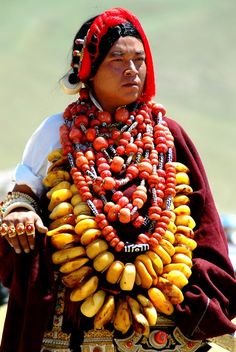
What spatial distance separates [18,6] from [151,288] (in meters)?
33.2

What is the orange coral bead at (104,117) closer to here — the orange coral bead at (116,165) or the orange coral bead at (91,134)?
the orange coral bead at (91,134)

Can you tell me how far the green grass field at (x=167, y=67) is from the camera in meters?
24.2

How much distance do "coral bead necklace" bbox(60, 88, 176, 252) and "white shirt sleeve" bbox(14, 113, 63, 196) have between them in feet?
0.20

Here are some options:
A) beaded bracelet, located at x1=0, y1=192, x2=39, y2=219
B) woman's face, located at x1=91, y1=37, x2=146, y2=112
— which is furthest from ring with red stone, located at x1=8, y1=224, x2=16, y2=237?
woman's face, located at x1=91, y1=37, x2=146, y2=112

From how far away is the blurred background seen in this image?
24.1m

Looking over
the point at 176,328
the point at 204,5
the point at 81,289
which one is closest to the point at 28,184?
the point at 81,289

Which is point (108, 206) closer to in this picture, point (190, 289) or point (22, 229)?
point (22, 229)

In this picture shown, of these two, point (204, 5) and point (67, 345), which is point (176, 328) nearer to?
point (67, 345)

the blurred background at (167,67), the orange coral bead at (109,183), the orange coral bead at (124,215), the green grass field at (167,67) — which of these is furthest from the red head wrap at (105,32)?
the green grass field at (167,67)

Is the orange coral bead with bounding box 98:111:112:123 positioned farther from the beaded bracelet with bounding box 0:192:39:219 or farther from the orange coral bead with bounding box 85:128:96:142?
the beaded bracelet with bounding box 0:192:39:219

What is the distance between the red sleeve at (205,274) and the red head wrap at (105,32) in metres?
0.28

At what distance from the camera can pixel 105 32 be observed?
3.73 metres

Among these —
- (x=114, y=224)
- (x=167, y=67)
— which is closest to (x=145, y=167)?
(x=114, y=224)

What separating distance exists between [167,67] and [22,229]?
87.8 ft
